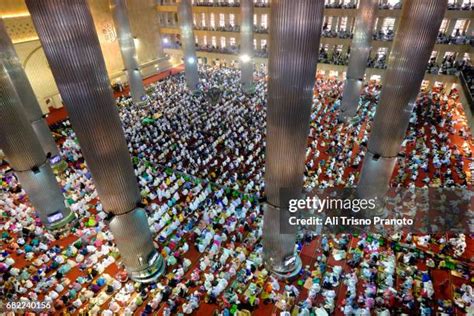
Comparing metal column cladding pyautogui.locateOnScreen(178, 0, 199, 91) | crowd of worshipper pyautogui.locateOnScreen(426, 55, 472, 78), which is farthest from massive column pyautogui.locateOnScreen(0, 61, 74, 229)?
crowd of worshipper pyautogui.locateOnScreen(426, 55, 472, 78)

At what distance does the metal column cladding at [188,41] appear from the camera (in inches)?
957

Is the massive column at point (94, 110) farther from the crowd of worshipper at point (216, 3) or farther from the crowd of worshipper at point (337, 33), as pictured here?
the crowd of worshipper at point (216, 3)

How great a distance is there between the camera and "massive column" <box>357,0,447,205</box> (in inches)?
361

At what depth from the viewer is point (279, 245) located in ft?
33.6

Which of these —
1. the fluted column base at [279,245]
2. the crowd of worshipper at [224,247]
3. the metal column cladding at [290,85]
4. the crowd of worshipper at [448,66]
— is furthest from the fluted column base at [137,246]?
the crowd of worshipper at [448,66]

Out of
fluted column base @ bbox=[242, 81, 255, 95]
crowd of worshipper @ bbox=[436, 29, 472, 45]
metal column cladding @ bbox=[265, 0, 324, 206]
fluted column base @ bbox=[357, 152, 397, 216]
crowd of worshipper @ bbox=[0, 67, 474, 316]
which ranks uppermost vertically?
metal column cladding @ bbox=[265, 0, 324, 206]

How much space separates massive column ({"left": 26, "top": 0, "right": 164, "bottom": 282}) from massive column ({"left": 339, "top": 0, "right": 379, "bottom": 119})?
15.6m

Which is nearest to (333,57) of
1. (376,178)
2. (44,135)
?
(376,178)

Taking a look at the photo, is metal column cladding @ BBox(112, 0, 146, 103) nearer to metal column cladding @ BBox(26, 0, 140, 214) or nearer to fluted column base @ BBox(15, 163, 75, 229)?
fluted column base @ BBox(15, 163, 75, 229)

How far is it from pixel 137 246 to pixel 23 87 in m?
9.89

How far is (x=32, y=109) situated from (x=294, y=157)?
13.4 meters

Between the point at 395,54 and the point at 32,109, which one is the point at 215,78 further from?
the point at 395,54

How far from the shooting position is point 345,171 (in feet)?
53.9

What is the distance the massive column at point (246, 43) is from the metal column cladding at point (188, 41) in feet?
14.0
